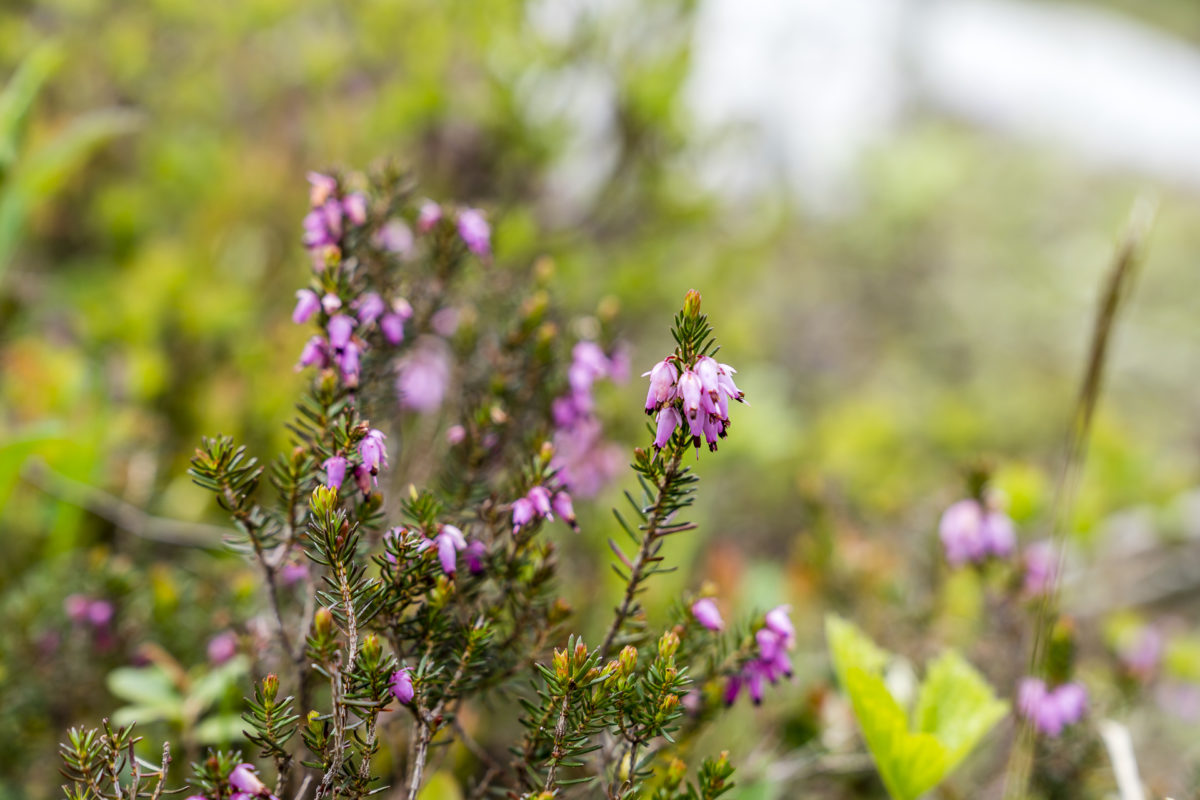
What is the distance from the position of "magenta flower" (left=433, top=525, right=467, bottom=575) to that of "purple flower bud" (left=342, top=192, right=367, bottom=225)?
2.02ft

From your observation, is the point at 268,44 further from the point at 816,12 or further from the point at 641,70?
the point at 816,12

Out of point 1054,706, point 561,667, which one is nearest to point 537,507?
point 561,667

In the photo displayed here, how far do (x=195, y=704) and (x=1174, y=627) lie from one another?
351 cm

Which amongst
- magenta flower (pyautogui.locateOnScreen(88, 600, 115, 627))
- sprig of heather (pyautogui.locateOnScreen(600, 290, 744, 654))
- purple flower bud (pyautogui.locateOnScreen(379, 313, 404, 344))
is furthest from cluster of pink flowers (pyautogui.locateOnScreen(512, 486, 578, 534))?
magenta flower (pyautogui.locateOnScreen(88, 600, 115, 627))

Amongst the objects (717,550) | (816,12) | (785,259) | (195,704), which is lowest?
(195,704)

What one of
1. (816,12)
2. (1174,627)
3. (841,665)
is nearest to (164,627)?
(841,665)

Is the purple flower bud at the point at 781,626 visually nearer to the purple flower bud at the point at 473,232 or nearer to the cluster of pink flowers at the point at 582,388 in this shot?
the cluster of pink flowers at the point at 582,388

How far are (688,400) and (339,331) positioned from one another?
0.59m

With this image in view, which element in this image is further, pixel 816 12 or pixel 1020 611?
pixel 816 12

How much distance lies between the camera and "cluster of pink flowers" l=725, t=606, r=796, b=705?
1.36 meters

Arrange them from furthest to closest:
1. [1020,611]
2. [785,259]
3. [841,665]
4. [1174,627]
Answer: [785,259]
[1174,627]
[1020,611]
[841,665]

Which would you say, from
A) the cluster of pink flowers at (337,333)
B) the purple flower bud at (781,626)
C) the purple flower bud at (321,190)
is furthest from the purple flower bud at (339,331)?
the purple flower bud at (781,626)

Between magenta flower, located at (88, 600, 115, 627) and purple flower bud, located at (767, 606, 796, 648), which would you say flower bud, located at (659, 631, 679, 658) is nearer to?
purple flower bud, located at (767, 606, 796, 648)

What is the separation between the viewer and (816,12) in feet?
25.8
